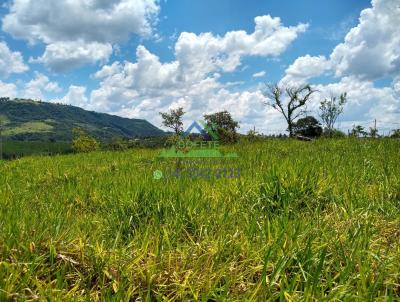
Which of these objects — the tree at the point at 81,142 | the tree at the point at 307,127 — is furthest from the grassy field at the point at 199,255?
the tree at the point at 307,127

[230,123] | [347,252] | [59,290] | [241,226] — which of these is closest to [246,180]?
[241,226]

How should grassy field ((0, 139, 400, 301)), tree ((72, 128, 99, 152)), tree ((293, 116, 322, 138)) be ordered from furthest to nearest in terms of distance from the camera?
tree ((293, 116, 322, 138)) < tree ((72, 128, 99, 152)) < grassy field ((0, 139, 400, 301))

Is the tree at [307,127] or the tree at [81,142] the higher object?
the tree at [307,127]

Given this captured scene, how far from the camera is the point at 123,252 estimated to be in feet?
11.4

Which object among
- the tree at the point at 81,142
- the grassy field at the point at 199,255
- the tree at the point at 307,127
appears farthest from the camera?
the tree at the point at 307,127

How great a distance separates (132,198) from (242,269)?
7.92 ft

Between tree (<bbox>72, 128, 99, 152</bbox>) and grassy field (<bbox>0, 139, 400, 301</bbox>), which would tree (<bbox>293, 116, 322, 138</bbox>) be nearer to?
tree (<bbox>72, 128, 99, 152</bbox>)

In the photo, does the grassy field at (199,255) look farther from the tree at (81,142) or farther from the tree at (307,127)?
the tree at (307,127)

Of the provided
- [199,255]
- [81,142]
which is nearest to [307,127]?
[81,142]

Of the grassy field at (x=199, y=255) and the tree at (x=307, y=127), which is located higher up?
the tree at (x=307, y=127)

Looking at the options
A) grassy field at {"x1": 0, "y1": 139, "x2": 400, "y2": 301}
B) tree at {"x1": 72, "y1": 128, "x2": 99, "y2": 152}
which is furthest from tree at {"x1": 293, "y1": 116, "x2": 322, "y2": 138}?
grassy field at {"x1": 0, "y1": 139, "x2": 400, "y2": 301}

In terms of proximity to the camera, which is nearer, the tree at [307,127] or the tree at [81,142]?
the tree at [81,142]

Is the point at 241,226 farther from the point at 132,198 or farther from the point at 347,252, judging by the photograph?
the point at 132,198

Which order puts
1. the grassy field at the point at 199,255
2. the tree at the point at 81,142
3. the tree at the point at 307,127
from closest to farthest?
the grassy field at the point at 199,255, the tree at the point at 81,142, the tree at the point at 307,127
